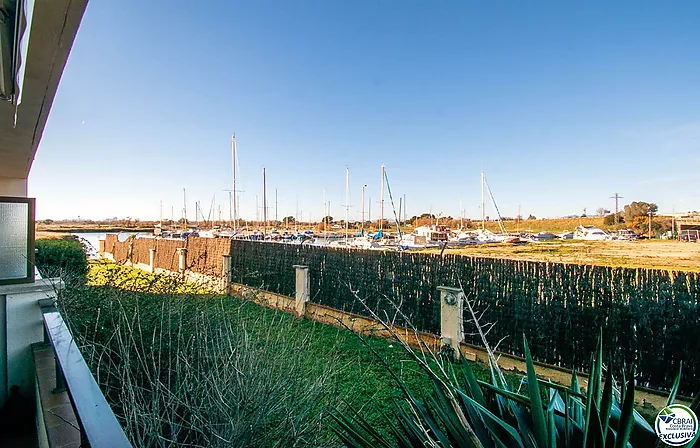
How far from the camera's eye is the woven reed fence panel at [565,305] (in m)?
4.11

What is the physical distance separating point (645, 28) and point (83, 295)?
11.7 m

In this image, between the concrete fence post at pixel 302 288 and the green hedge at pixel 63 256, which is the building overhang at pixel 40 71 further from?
the concrete fence post at pixel 302 288

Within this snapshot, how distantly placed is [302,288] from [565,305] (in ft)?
17.5

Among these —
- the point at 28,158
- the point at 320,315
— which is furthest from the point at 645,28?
the point at 28,158

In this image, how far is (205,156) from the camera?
19.3m

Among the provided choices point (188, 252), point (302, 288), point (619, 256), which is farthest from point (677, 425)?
point (619, 256)

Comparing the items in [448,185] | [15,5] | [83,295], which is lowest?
[83,295]

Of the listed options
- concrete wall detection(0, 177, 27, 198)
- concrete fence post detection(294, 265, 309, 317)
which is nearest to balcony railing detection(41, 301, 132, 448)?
concrete wall detection(0, 177, 27, 198)

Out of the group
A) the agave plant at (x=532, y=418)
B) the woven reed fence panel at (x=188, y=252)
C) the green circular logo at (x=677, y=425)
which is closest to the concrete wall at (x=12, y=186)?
the woven reed fence panel at (x=188, y=252)

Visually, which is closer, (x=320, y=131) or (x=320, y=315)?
(x=320, y=315)

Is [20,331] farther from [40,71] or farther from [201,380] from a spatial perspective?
[40,71]

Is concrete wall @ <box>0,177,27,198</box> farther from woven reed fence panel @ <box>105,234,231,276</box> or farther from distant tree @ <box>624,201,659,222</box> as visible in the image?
distant tree @ <box>624,201,659,222</box>

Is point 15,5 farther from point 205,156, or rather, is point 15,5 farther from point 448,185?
point 448,185

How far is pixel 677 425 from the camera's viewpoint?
0.95 m
